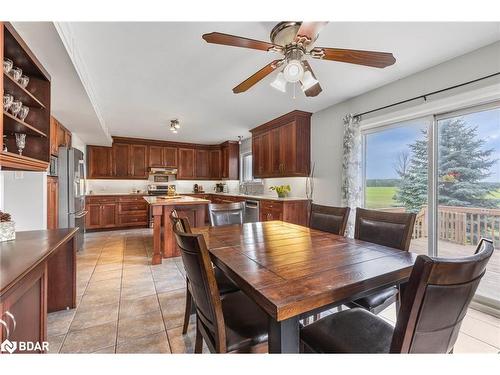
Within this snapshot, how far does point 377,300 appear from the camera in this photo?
1.53 metres

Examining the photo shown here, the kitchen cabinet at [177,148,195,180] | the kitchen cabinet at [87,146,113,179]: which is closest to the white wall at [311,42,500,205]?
the kitchen cabinet at [177,148,195,180]

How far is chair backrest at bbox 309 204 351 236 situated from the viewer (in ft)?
6.68

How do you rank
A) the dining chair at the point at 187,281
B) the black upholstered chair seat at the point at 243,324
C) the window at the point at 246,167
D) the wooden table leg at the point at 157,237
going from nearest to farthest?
the black upholstered chair seat at the point at 243,324 → the dining chair at the point at 187,281 → the wooden table leg at the point at 157,237 → the window at the point at 246,167

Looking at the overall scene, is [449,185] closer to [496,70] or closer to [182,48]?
[496,70]

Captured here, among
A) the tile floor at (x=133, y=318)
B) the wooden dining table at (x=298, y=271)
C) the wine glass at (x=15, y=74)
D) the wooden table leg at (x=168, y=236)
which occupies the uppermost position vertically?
the wine glass at (x=15, y=74)

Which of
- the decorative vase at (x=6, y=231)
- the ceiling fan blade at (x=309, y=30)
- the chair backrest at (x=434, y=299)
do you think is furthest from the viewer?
the decorative vase at (x=6, y=231)

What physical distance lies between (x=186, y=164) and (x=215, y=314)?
6391 mm

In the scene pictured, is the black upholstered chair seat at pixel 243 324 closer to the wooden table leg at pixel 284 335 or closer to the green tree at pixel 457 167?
the wooden table leg at pixel 284 335

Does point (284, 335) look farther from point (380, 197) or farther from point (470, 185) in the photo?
point (380, 197)

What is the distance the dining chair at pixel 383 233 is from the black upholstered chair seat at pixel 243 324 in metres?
0.61

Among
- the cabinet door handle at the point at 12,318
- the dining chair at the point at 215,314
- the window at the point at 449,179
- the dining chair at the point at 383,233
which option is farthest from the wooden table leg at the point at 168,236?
the window at the point at 449,179

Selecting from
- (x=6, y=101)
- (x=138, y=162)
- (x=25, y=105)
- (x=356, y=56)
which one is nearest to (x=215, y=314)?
(x=356, y=56)

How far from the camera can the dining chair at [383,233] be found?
5.07ft

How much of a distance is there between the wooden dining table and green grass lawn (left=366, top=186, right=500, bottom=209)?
72.8 inches
